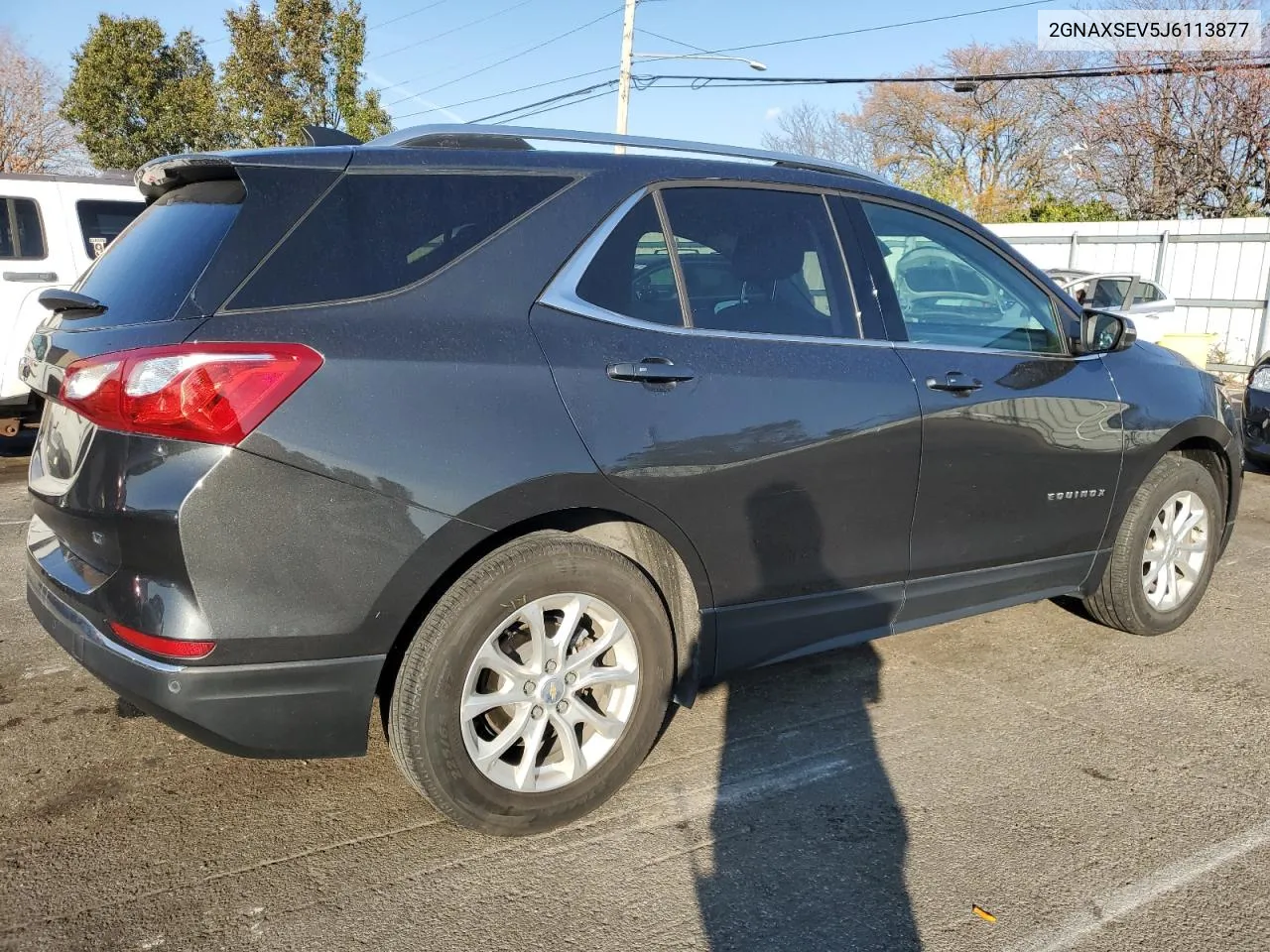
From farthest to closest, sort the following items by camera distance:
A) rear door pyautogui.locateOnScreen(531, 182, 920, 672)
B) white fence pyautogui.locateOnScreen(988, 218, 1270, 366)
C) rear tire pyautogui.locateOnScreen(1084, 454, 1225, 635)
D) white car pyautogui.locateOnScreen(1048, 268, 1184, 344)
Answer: white fence pyautogui.locateOnScreen(988, 218, 1270, 366)
white car pyautogui.locateOnScreen(1048, 268, 1184, 344)
rear tire pyautogui.locateOnScreen(1084, 454, 1225, 635)
rear door pyautogui.locateOnScreen(531, 182, 920, 672)

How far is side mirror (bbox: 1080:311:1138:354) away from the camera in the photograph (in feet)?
12.9

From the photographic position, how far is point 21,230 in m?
7.96

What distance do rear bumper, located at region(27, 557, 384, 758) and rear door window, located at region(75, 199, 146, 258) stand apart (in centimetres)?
664

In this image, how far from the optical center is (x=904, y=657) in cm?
Result: 415

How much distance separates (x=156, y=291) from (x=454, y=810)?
4.86 feet

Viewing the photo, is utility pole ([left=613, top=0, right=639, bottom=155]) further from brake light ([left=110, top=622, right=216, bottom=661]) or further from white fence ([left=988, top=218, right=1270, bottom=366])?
brake light ([left=110, top=622, right=216, bottom=661])

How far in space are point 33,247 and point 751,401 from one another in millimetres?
7231

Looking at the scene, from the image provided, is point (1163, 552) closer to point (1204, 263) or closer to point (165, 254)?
point (165, 254)

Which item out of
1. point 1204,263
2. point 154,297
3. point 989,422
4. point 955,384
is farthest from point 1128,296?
point 154,297

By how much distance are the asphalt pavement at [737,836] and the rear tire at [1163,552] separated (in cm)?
48

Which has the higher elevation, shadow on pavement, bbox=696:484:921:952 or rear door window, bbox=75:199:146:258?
rear door window, bbox=75:199:146:258

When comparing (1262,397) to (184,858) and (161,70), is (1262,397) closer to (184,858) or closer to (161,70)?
(184,858)

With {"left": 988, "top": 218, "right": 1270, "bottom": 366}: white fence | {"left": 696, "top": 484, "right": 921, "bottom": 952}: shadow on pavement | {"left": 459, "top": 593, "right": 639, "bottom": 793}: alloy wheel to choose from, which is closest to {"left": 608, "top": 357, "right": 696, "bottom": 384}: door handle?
{"left": 696, "top": 484, "right": 921, "bottom": 952}: shadow on pavement

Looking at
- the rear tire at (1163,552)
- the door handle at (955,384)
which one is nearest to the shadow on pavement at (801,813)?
the door handle at (955,384)
